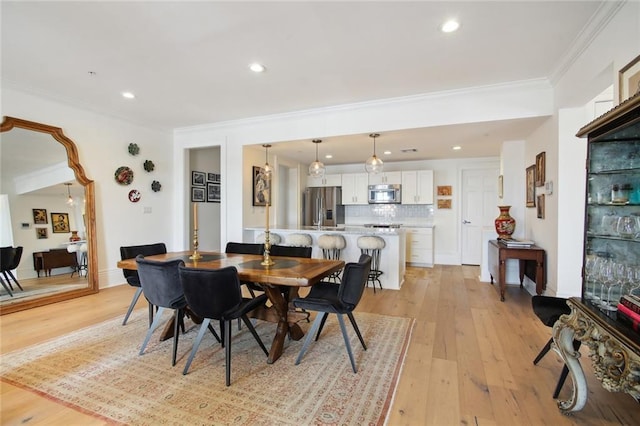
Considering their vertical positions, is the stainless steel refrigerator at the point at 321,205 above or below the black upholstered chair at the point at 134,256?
above

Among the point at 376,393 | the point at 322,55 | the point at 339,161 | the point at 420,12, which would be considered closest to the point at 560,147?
the point at 420,12

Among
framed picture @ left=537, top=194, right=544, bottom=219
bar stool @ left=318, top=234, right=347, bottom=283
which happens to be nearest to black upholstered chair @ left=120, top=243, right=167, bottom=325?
bar stool @ left=318, top=234, right=347, bottom=283

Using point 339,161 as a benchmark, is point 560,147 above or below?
→ below

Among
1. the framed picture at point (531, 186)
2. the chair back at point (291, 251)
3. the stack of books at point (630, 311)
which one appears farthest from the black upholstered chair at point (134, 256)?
the framed picture at point (531, 186)

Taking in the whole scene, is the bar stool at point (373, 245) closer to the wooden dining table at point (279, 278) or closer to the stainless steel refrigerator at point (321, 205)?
the wooden dining table at point (279, 278)

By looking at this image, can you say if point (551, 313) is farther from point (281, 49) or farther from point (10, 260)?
point (10, 260)

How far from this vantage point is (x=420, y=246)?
6.47m

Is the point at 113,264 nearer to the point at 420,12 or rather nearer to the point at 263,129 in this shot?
the point at 263,129

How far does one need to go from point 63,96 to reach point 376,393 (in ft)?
16.4

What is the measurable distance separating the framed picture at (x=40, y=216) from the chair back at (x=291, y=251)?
3.10m

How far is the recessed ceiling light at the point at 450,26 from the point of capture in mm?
2324

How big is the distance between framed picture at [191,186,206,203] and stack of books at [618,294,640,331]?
6.04 m

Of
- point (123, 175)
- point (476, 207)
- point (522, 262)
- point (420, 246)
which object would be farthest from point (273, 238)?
point (476, 207)

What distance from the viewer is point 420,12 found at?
2.22 m
